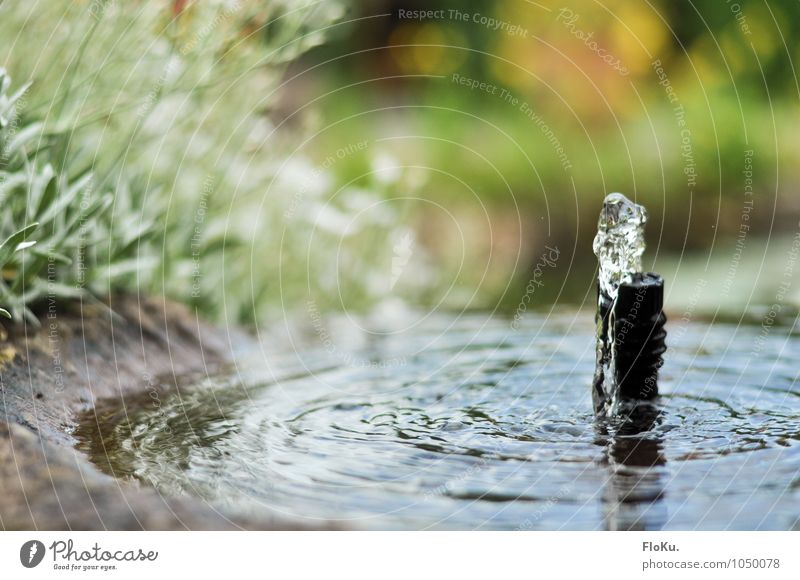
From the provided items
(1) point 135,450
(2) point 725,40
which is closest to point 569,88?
(2) point 725,40

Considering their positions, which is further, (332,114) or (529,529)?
(332,114)

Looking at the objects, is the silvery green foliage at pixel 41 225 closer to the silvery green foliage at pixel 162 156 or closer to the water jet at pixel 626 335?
the silvery green foliage at pixel 162 156

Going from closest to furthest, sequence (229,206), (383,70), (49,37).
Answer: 1. (49,37)
2. (229,206)
3. (383,70)

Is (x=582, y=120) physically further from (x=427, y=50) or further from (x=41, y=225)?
(x=41, y=225)

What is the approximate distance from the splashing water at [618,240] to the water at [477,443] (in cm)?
33

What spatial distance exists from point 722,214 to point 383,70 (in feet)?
13.2

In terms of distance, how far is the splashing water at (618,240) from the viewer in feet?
7.89

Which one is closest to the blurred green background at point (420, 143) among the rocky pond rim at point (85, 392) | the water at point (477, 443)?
the rocky pond rim at point (85, 392)

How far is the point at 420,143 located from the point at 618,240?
486cm

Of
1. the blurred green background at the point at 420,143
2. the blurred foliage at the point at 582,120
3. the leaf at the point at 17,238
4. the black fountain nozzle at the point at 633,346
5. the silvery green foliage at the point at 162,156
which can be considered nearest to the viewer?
the leaf at the point at 17,238

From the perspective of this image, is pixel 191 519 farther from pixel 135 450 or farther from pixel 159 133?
pixel 159 133

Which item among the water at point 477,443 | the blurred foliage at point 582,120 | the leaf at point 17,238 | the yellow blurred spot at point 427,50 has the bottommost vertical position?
the water at point 477,443

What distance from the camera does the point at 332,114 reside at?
25.0 ft

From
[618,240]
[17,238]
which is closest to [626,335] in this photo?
[618,240]
